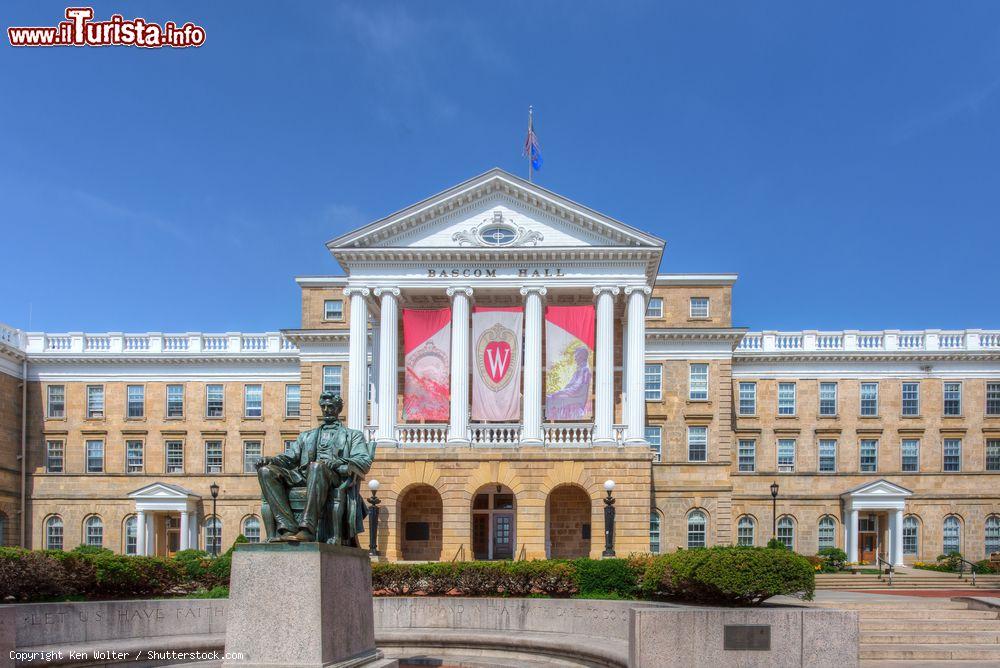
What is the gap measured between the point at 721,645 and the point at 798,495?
44.2 meters

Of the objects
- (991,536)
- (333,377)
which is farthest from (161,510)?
(991,536)

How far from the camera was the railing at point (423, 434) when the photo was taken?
42062 mm

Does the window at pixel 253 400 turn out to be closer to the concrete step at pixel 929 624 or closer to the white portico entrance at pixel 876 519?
the white portico entrance at pixel 876 519

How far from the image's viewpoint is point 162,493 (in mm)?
54562

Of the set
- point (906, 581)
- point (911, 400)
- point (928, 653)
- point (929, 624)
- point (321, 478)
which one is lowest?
point (906, 581)

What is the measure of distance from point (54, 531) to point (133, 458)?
6252 millimetres

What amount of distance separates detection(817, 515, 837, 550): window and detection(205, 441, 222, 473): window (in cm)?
3561

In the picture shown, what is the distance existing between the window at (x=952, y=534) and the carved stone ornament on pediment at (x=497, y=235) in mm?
30360

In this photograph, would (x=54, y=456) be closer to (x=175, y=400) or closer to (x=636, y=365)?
(x=175, y=400)

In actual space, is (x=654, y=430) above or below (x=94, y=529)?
above

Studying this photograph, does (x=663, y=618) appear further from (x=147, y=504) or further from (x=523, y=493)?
(x=147, y=504)

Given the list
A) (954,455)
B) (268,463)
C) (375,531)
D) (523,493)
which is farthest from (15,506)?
(954,455)

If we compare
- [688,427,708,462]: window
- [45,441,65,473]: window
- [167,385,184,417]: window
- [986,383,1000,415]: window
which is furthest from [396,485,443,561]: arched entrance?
[986,383,1000,415]: window

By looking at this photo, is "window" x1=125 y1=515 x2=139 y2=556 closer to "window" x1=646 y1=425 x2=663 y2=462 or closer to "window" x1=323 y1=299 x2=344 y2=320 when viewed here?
"window" x1=323 y1=299 x2=344 y2=320
